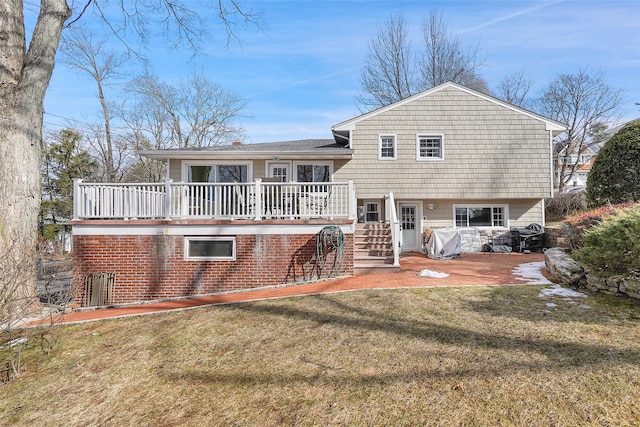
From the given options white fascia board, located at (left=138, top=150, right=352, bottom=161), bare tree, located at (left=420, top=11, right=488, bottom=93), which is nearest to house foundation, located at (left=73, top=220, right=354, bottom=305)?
white fascia board, located at (left=138, top=150, right=352, bottom=161)

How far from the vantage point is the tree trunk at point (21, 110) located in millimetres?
6316

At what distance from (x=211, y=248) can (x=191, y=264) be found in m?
0.58

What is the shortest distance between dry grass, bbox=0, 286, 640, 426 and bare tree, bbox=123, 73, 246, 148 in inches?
953

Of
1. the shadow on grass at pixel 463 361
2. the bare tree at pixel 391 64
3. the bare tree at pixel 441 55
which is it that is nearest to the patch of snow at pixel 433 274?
the shadow on grass at pixel 463 361

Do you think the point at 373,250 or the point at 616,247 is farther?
the point at 373,250

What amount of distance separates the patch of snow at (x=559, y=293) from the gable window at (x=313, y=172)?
8003 mm

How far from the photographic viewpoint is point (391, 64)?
898 inches

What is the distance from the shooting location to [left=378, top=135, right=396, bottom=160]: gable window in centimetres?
1232

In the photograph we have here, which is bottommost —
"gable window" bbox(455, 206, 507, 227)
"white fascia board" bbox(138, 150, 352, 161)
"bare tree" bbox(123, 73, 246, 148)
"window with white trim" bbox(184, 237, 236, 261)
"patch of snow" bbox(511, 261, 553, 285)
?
"patch of snow" bbox(511, 261, 553, 285)

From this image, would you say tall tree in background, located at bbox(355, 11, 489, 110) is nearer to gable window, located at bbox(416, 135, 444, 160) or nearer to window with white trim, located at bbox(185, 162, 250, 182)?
gable window, located at bbox(416, 135, 444, 160)

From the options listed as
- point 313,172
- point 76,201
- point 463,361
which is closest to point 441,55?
point 313,172

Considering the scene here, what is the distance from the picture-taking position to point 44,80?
6.83 m

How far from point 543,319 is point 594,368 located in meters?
1.33

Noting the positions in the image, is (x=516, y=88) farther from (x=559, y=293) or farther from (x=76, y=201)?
(x=76, y=201)
